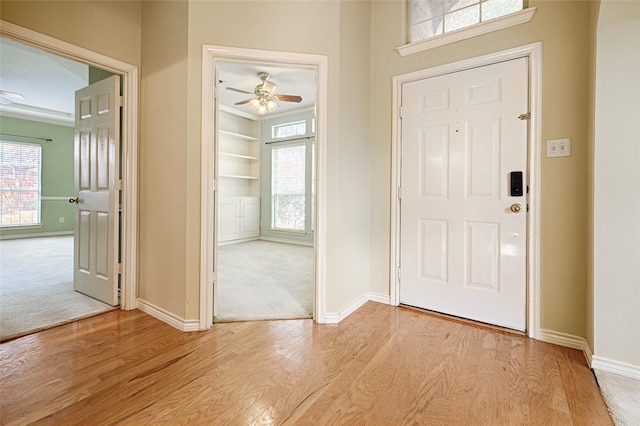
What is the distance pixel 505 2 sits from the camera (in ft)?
7.06

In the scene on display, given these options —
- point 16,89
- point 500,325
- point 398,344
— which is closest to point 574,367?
point 500,325

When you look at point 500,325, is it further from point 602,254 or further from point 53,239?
point 53,239

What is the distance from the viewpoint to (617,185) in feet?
5.28

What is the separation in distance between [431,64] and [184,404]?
111 inches

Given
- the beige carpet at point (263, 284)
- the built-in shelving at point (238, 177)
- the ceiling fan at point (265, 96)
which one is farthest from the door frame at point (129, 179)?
the built-in shelving at point (238, 177)

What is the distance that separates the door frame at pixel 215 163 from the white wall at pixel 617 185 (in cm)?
167

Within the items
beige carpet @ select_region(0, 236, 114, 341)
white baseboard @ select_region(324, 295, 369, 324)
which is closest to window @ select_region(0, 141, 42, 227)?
beige carpet @ select_region(0, 236, 114, 341)

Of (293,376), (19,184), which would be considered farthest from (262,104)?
(19,184)

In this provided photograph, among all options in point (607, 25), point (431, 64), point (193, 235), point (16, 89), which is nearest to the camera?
point (607, 25)

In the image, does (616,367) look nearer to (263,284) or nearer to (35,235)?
(263,284)

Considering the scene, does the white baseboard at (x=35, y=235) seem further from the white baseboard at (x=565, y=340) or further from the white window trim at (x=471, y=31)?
the white baseboard at (x=565, y=340)

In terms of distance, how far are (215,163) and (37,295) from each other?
7.50 ft

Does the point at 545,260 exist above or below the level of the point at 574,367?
above

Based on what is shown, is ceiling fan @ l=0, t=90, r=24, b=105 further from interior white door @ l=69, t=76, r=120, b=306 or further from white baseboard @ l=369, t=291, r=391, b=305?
white baseboard @ l=369, t=291, r=391, b=305
